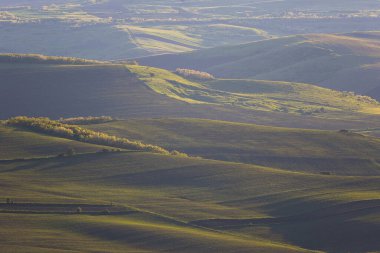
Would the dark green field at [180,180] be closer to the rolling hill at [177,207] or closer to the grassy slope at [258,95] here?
the rolling hill at [177,207]

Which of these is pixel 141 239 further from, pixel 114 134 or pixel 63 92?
pixel 63 92

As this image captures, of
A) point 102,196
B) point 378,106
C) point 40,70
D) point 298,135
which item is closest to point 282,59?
point 378,106

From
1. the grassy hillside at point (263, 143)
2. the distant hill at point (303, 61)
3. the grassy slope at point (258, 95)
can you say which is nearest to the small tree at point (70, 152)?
the grassy hillside at point (263, 143)

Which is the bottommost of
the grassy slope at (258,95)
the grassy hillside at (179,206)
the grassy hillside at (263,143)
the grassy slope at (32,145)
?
the grassy slope at (258,95)

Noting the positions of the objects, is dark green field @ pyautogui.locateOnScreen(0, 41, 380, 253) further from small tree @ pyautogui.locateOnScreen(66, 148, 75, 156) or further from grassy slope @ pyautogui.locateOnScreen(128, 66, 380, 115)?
grassy slope @ pyautogui.locateOnScreen(128, 66, 380, 115)

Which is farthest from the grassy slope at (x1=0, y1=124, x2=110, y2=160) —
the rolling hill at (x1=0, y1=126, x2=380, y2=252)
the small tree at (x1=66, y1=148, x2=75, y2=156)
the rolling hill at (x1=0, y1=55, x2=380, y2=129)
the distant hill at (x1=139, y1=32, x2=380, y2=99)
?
the distant hill at (x1=139, y1=32, x2=380, y2=99)

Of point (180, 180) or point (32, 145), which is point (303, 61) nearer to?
point (32, 145)

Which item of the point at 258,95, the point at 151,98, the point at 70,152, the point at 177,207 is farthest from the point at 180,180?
the point at 258,95
